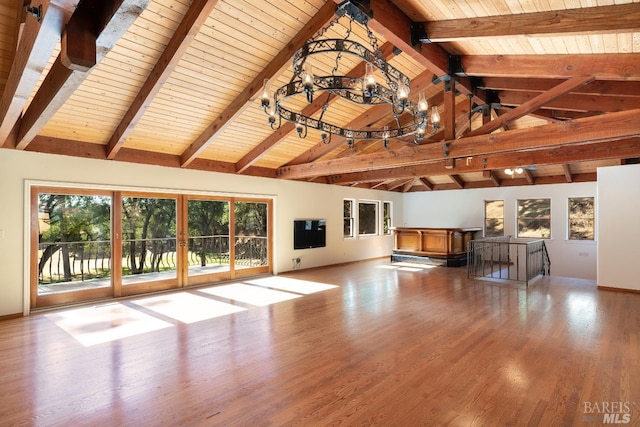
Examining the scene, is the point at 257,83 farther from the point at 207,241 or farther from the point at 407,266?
the point at 407,266

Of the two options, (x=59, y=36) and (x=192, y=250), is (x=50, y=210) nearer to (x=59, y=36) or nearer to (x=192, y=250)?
(x=192, y=250)

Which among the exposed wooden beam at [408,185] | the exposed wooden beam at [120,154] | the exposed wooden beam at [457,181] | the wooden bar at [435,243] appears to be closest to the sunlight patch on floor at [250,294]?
the exposed wooden beam at [120,154]

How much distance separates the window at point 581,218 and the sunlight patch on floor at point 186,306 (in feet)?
32.4

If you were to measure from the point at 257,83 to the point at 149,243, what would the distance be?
3.79 meters

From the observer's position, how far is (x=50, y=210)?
534cm

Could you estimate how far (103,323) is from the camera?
451cm

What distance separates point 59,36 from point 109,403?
103 inches

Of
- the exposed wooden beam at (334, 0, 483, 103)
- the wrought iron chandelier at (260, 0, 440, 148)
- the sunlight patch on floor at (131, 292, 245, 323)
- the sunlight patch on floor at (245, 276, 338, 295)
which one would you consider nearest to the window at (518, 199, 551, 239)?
the sunlight patch on floor at (245, 276, 338, 295)

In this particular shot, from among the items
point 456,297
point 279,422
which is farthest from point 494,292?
point 279,422

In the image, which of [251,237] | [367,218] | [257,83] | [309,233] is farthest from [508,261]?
[257,83]

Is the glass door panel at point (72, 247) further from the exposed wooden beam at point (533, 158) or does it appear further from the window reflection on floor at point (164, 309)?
the exposed wooden beam at point (533, 158)

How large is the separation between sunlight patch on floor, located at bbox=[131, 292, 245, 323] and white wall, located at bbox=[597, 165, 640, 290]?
269 inches

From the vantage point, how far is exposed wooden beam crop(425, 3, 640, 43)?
2518mm

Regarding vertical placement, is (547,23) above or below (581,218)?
above
